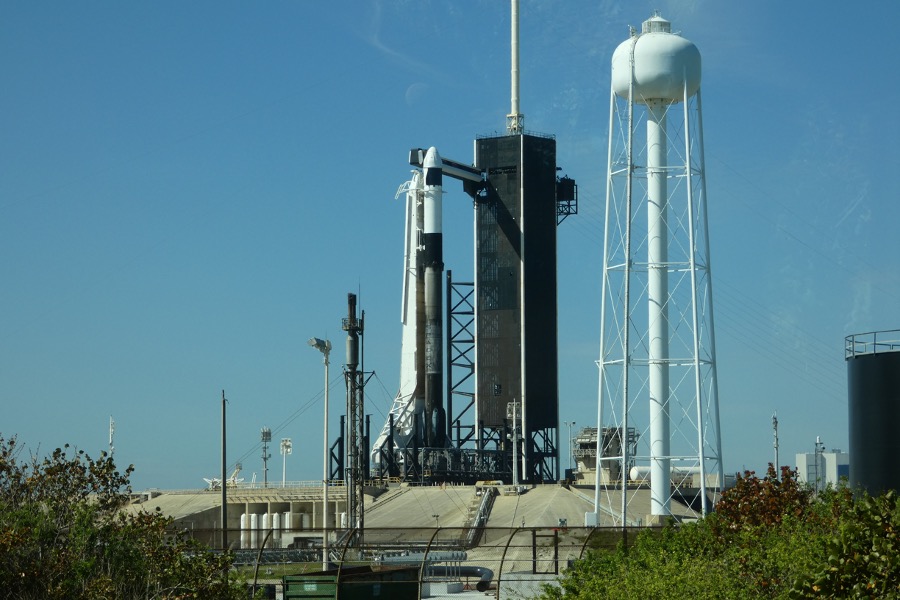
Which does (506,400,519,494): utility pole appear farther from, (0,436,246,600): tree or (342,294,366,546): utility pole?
(0,436,246,600): tree

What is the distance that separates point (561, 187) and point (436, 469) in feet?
76.3

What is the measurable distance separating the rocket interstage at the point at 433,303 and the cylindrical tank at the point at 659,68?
36.6 metres

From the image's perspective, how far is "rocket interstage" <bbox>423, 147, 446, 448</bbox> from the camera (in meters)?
95.6

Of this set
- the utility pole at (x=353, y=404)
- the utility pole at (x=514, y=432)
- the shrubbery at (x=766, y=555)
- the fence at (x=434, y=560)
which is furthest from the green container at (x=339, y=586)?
the utility pole at (x=514, y=432)

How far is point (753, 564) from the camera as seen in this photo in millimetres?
24328

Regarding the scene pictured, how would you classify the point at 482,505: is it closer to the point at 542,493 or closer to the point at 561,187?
the point at 542,493

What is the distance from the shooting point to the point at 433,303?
9612 centimetres

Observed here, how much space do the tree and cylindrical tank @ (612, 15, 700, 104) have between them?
39198mm

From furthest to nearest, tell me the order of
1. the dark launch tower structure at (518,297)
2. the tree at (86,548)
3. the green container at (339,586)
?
the dark launch tower structure at (518,297) → the green container at (339,586) → the tree at (86,548)

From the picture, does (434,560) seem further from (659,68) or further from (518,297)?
(518,297)

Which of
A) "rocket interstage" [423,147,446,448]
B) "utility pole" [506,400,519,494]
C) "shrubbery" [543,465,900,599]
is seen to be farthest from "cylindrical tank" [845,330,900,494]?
"rocket interstage" [423,147,446,448]

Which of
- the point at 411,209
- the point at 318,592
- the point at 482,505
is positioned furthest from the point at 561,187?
the point at 318,592

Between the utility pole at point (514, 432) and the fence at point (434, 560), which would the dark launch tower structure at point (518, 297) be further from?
the fence at point (434, 560)

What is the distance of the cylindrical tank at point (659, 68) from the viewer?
59156mm
